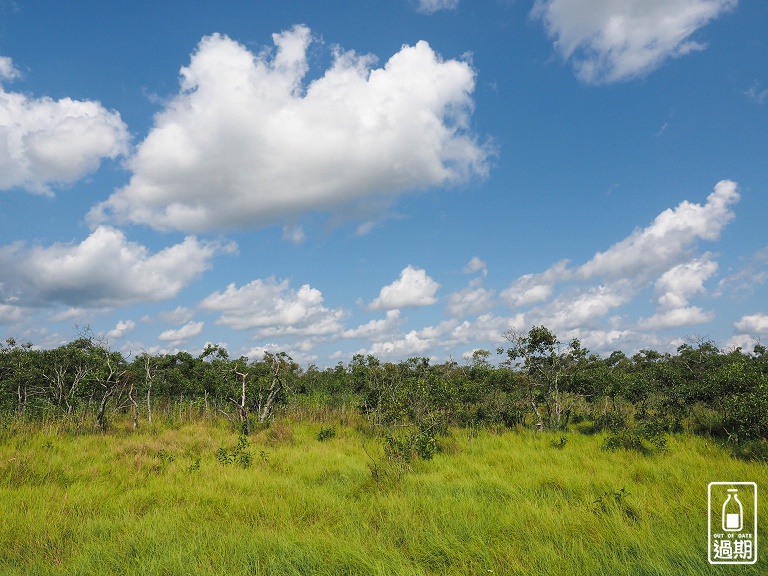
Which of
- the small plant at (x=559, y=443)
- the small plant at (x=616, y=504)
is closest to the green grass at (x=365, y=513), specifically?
the small plant at (x=616, y=504)

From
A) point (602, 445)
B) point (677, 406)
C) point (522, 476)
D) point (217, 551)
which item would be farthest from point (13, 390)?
point (677, 406)

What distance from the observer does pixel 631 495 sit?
28.1 ft

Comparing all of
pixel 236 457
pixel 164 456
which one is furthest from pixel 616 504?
pixel 164 456

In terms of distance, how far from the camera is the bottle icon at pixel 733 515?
6488 mm

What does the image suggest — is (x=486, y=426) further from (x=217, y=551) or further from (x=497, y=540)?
(x=217, y=551)

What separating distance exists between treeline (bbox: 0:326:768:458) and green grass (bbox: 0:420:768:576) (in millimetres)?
1949

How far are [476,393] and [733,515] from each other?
59.3ft

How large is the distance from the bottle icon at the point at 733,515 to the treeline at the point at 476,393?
6905mm

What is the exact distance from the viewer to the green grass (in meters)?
6.16

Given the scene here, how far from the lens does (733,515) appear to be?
6.85 m

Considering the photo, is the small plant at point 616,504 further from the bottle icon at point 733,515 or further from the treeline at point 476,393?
the treeline at point 476,393

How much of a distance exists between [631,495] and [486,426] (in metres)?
15.3

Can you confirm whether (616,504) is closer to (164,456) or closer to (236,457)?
(236,457)

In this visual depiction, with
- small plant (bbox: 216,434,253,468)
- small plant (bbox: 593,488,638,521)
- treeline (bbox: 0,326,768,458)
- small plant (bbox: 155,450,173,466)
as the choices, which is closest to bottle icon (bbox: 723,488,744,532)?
small plant (bbox: 593,488,638,521)
